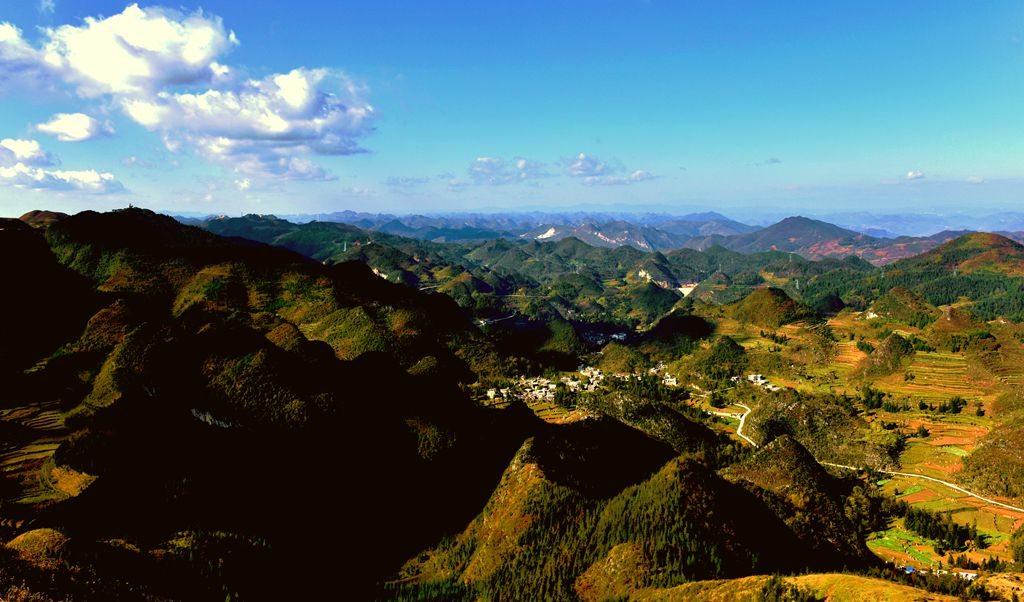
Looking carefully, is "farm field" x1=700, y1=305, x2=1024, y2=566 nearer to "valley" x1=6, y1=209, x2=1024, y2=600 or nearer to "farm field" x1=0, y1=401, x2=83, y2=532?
"valley" x1=6, y1=209, x2=1024, y2=600

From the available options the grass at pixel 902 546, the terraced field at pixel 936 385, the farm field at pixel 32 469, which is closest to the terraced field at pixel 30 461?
the farm field at pixel 32 469

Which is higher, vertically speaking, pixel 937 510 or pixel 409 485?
pixel 409 485

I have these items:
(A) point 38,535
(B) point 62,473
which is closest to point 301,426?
(B) point 62,473

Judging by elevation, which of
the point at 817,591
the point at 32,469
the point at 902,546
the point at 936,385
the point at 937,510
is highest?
the point at 32,469

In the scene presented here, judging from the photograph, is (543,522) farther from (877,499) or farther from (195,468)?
(877,499)

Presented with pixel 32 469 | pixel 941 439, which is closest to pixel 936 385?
pixel 941 439

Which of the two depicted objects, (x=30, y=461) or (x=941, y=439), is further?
(x=941, y=439)

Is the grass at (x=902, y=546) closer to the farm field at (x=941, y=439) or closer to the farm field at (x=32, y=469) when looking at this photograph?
the farm field at (x=941, y=439)

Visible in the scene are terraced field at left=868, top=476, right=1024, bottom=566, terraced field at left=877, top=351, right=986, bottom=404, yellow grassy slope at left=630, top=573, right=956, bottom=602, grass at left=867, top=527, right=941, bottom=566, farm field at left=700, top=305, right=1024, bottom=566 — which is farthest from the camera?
terraced field at left=877, top=351, right=986, bottom=404

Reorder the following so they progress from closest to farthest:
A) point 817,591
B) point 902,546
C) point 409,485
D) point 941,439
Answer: point 817,591 < point 409,485 < point 902,546 < point 941,439

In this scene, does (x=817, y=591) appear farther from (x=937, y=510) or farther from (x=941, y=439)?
(x=941, y=439)

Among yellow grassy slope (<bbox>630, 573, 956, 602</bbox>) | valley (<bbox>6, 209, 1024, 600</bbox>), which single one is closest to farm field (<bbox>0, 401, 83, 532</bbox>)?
valley (<bbox>6, 209, 1024, 600</bbox>)
